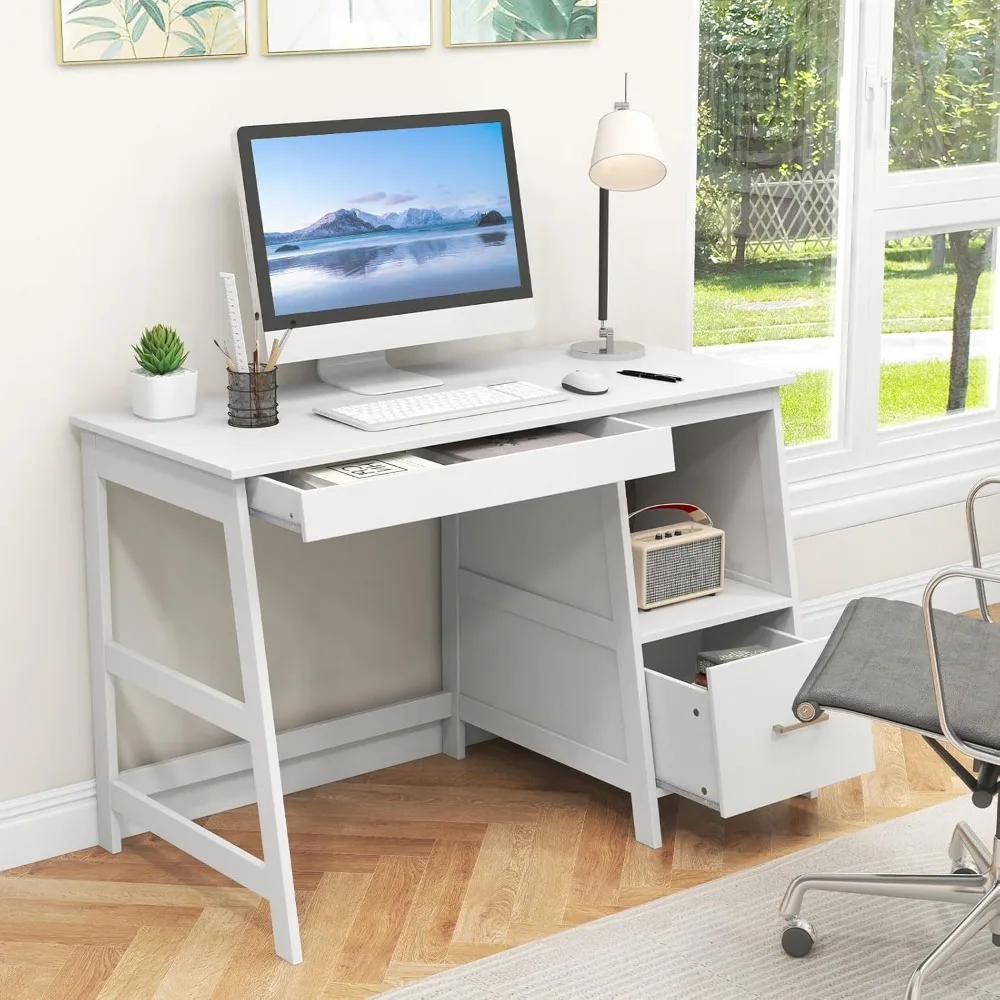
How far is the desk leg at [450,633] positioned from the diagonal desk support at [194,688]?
0.68 m

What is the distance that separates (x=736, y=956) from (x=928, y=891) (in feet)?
1.00

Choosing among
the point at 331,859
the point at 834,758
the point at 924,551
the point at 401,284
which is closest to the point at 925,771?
the point at 834,758

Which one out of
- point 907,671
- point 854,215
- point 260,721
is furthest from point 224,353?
point 854,215

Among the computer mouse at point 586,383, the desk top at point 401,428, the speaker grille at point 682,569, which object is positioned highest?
the computer mouse at point 586,383

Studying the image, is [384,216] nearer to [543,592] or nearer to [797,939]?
[543,592]

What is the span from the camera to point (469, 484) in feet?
7.32

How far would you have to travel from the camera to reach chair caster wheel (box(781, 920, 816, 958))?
2262 millimetres

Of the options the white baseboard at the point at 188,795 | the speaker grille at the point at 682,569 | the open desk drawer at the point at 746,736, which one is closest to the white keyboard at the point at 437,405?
the speaker grille at the point at 682,569

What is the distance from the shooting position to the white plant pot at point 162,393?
2398 mm

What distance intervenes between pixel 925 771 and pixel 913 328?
1.24 meters

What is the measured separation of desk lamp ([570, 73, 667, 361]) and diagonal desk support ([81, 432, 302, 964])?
891 millimetres

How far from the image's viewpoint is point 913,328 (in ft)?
12.3

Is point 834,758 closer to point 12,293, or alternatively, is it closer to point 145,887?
point 145,887

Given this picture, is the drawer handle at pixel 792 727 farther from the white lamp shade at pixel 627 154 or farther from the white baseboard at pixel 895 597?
the white lamp shade at pixel 627 154
